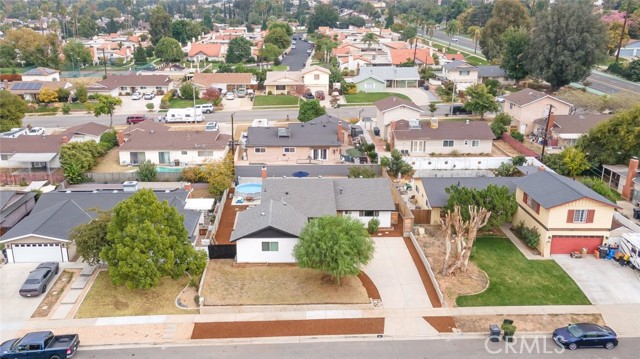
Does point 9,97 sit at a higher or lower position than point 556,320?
higher

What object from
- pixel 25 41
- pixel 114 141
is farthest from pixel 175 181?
pixel 25 41

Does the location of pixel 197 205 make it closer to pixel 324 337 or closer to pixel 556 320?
pixel 324 337

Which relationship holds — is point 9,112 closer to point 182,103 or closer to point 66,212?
point 182,103

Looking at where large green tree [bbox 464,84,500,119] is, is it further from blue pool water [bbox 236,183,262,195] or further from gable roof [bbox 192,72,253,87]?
gable roof [bbox 192,72,253,87]

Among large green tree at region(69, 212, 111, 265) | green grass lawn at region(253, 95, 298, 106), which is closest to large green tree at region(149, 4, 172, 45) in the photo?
green grass lawn at region(253, 95, 298, 106)

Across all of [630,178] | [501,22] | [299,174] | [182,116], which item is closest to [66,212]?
[299,174]
